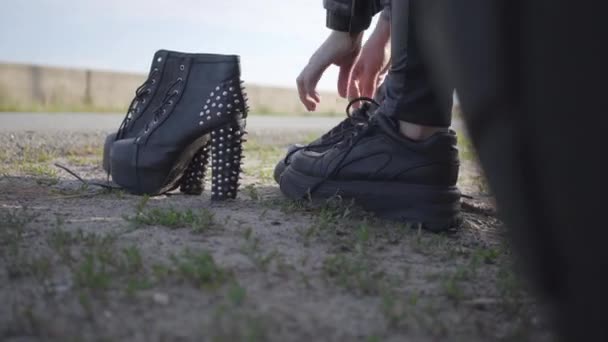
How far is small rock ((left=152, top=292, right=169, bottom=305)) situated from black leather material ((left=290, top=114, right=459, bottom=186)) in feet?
3.43

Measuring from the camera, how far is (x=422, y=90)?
2018mm

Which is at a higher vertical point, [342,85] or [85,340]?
[342,85]

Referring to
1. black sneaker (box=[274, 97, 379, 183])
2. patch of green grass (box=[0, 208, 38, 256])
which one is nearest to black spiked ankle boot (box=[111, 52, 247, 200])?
black sneaker (box=[274, 97, 379, 183])

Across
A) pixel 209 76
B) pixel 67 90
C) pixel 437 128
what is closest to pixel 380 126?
pixel 437 128

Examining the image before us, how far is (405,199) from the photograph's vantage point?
6.88 feet

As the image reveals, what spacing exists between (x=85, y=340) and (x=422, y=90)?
132 centimetres

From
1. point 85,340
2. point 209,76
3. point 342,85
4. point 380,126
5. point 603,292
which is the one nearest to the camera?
point 603,292

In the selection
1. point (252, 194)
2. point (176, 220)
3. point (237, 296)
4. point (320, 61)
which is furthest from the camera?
point (320, 61)

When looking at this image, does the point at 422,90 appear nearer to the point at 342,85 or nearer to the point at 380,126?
the point at 380,126

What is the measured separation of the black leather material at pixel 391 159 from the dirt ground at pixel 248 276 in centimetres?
13

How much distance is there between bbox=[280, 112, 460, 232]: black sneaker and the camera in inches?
81.3

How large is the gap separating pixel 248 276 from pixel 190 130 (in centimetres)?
101

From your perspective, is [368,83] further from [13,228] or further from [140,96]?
[13,228]

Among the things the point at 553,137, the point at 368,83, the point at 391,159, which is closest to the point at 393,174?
the point at 391,159
